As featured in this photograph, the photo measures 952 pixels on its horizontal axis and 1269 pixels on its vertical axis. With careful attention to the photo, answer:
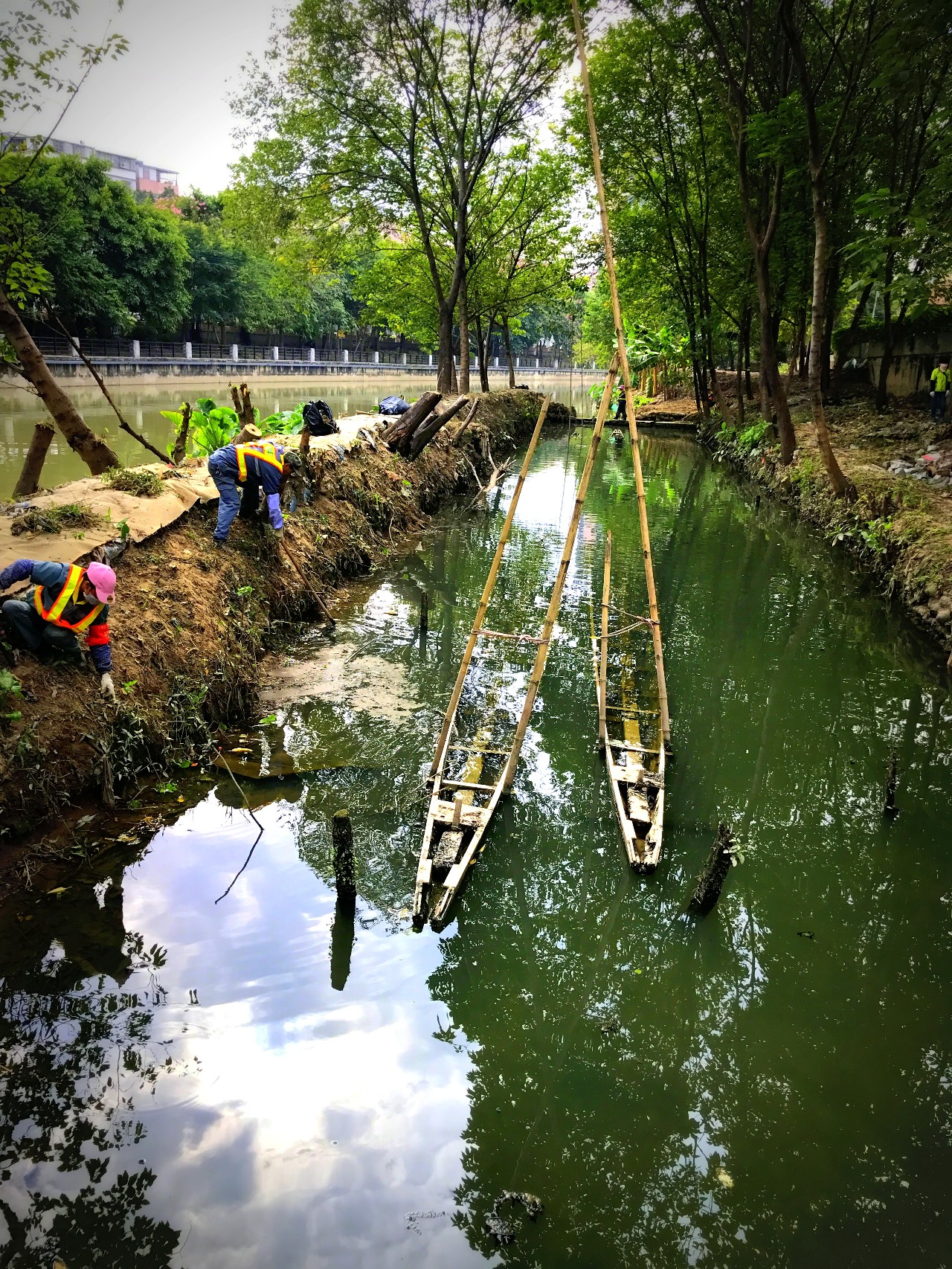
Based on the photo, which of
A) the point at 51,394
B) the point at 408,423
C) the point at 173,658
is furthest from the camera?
the point at 408,423

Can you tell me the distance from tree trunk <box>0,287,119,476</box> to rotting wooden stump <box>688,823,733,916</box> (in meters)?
7.71

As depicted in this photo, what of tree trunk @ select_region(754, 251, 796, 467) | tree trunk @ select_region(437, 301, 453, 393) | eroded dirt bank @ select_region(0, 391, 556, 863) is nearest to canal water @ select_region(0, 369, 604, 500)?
tree trunk @ select_region(437, 301, 453, 393)

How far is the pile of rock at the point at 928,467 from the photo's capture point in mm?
13102

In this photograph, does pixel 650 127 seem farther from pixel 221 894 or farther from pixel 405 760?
pixel 221 894

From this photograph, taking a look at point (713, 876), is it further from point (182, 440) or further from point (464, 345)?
A: point (464, 345)

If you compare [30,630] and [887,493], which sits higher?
[887,493]

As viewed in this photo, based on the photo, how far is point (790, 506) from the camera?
56.2ft

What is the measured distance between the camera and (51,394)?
30.0 feet

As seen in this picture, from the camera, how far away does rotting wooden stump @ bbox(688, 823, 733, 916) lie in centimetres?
469

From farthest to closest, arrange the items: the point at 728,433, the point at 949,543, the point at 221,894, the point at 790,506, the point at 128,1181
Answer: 1. the point at 728,433
2. the point at 790,506
3. the point at 949,543
4. the point at 221,894
5. the point at 128,1181

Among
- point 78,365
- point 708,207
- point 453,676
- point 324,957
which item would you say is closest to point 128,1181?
point 324,957

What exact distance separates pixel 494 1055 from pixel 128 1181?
74.0 inches

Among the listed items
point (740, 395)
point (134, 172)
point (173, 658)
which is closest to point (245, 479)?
point (173, 658)

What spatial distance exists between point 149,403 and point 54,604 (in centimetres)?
3101
